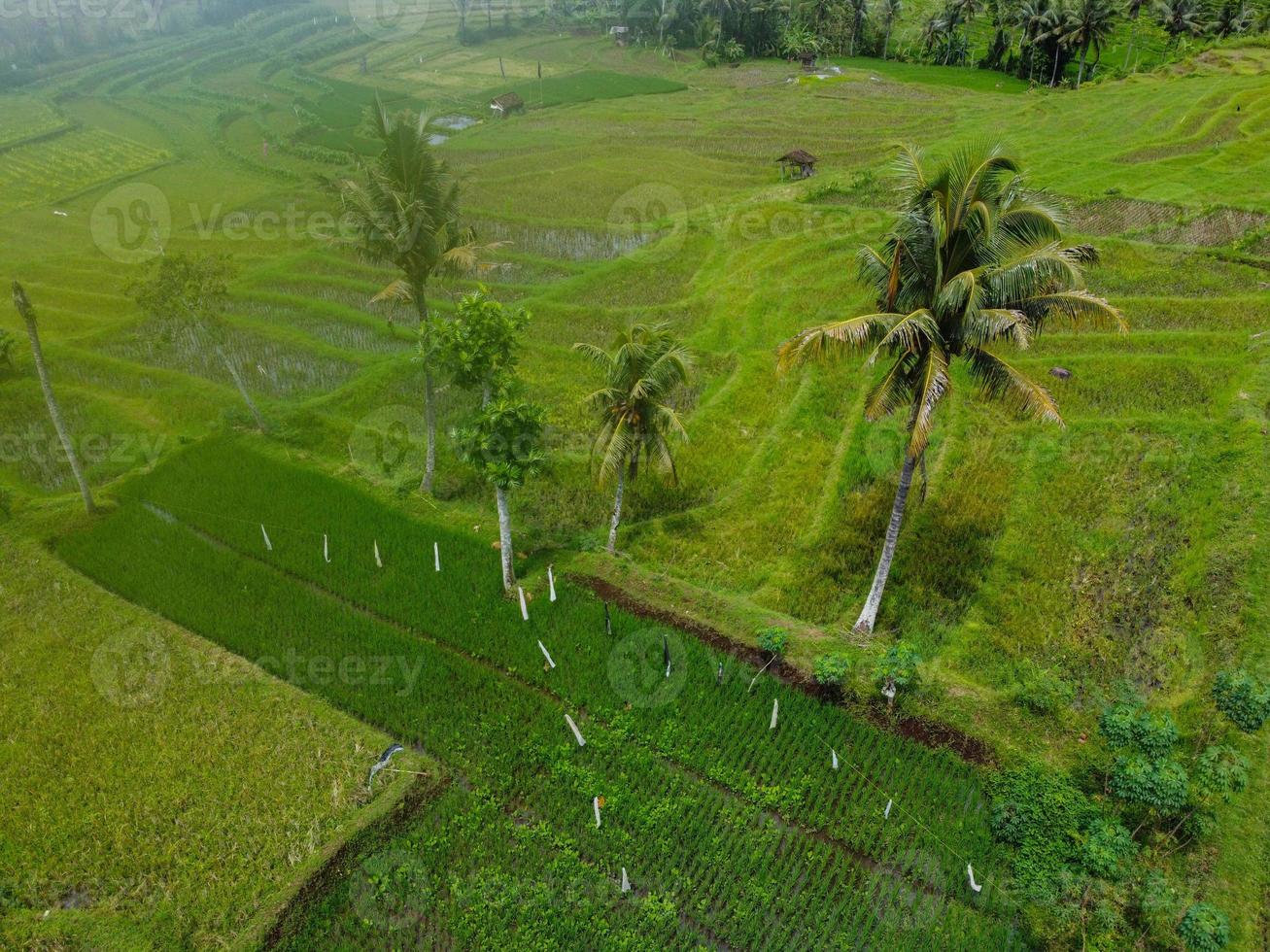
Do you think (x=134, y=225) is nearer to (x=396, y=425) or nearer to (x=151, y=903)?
(x=396, y=425)

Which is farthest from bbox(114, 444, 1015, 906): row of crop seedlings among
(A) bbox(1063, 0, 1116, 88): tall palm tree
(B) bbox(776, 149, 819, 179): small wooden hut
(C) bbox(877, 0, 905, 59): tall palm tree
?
(C) bbox(877, 0, 905, 59): tall palm tree

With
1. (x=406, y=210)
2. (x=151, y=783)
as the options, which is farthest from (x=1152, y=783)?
(x=406, y=210)

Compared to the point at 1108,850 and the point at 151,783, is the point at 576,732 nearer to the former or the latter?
the point at 151,783

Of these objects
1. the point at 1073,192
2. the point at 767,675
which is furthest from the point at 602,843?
the point at 1073,192

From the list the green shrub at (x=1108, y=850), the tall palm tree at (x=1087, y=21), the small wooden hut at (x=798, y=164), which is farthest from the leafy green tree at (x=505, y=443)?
the tall palm tree at (x=1087, y=21)

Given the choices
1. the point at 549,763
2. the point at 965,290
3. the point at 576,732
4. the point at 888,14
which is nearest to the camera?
the point at 965,290

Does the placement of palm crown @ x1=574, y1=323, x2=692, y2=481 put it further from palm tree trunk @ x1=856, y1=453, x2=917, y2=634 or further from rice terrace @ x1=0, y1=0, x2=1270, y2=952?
palm tree trunk @ x1=856, y1=453, x2=917, y2=634
